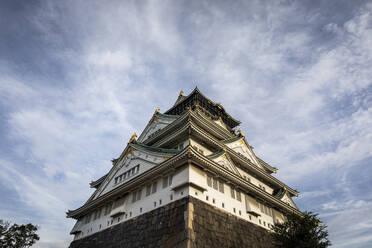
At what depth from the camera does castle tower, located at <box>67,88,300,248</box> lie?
16969 mm

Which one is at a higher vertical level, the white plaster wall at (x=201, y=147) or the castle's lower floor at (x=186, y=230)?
the white plaster wall at (x=201, y=147)

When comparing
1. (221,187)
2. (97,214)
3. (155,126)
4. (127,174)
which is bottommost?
(97,214)

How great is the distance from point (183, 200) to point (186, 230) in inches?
88.7

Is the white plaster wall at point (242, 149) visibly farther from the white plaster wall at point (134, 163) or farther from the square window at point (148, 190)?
the square window at point (148, 190)

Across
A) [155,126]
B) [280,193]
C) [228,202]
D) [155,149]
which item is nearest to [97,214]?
[155,149]

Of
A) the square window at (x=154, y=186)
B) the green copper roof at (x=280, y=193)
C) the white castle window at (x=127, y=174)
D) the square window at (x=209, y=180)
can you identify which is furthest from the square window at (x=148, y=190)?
the green copper roof at (x=280, y=193)

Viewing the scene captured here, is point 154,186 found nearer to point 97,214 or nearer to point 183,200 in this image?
point 183,200

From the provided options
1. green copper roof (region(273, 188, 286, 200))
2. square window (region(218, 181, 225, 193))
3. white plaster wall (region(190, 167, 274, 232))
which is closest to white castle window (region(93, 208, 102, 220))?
white plaster wall (region(190, 167, 274, 232))

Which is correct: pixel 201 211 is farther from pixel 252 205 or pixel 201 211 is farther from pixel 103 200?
pixel 103 200

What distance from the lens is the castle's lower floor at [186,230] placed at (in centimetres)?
1576

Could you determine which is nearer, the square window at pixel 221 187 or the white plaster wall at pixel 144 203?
the white plaster wall at pixel 144 203

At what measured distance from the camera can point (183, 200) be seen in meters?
17.1

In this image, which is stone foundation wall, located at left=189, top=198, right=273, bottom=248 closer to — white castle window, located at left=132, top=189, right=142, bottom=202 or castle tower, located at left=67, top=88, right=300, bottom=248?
castle tower, located at left=67, top=88, right=300, bottom=248

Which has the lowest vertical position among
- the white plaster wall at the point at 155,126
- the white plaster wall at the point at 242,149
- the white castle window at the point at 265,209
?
the white castle window at the point at 265,209
